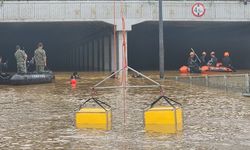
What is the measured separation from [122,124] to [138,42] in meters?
48.6

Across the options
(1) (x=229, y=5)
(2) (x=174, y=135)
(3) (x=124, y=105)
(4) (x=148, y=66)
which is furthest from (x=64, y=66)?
(2) (x=174, y=135)

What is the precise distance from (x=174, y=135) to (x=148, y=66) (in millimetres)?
50067

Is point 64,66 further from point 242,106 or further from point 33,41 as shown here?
point 242,106

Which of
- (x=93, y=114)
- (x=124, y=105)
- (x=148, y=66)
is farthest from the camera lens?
(x=148, y=66)

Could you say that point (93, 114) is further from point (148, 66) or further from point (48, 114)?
point (148, 66)

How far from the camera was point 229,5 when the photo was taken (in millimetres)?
39688

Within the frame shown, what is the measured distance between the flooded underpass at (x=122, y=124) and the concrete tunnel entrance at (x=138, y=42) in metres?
24.6

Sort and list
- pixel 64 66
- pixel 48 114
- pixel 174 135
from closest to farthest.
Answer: pixel 174 135 < pixel 48 114 < pixel 64 66

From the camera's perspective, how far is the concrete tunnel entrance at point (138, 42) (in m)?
47.3

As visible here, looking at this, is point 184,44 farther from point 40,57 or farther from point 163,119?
point 163,119

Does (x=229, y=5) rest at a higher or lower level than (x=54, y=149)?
higher

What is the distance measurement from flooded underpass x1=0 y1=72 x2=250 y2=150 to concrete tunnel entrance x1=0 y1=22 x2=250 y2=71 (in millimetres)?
24550

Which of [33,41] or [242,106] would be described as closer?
[242,106]

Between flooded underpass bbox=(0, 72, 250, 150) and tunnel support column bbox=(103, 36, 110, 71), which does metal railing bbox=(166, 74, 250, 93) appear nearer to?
flooded underpass bbox=(0, 72, 250, 150)
